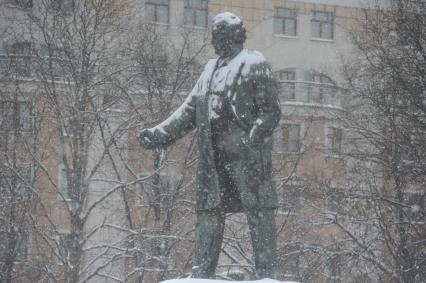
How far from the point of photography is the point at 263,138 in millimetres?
9414

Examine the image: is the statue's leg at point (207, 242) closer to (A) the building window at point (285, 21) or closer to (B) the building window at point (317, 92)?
(B) the building window at point (317, 92)

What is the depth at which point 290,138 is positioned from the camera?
111 ft

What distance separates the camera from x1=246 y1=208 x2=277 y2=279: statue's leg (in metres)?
9.30

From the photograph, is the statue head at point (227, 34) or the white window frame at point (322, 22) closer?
the statue head at point (227, 34)

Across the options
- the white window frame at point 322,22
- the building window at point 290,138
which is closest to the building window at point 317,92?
the building window at point 290,138

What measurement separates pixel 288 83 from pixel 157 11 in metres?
5.25

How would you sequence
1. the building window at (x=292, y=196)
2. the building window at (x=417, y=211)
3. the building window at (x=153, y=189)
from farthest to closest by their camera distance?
the building window at (x=292, y=196) < the building window at (x=153, y=189) < the building window at (x=417, y=211)

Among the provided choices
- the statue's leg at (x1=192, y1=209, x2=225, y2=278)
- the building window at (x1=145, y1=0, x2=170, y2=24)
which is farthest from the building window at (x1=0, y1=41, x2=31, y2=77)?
the statue's leg at (x1=192, y1=209, x2=225, y2=278)

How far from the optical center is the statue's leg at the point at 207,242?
9.41m

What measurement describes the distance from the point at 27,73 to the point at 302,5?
17.1 metres

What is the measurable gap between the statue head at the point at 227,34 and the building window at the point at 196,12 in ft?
96.0

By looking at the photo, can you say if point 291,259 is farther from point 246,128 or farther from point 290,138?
point 246,128

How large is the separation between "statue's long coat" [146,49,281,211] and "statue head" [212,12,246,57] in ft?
0.32

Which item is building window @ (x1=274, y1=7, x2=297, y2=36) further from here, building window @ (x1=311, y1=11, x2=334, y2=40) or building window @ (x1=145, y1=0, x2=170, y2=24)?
building window @ (x1=145, y1=0, x2=170, y2=24)
